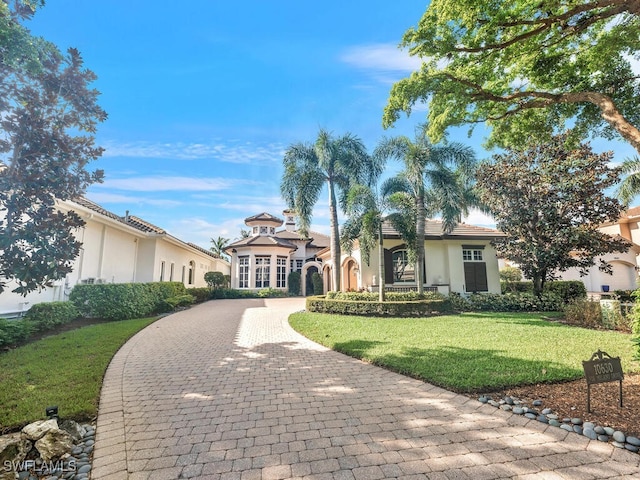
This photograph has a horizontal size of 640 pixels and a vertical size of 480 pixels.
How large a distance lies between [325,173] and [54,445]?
49.0ft

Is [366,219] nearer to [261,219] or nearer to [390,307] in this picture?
[390,307]

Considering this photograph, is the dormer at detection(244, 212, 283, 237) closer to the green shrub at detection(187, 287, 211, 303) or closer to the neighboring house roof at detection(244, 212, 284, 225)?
the neighboring house roof at detection(244, 212, 284, 225)

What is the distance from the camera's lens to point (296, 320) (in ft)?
39.5

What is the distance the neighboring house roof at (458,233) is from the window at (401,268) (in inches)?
63.3

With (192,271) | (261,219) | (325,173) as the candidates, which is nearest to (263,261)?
(261,219)

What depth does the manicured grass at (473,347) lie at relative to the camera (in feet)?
17.1

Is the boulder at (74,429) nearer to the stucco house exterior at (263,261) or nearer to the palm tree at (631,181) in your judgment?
the stucco house exterior at (263,261)

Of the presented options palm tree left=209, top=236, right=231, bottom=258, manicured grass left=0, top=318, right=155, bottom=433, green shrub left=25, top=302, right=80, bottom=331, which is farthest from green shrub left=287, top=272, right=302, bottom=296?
palm tree left=209, top=236, right=231, bottom=258

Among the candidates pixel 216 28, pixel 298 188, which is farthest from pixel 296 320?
pixel 216 28

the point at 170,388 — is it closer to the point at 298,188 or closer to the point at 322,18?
the point at 322,18

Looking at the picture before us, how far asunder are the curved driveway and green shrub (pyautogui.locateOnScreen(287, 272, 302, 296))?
69.6 ft

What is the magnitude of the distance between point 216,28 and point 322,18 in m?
2.87

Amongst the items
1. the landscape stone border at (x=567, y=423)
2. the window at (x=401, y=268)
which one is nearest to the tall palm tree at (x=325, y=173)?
the window at (x=401, y=268)

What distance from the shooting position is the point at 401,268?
57.9 ft
